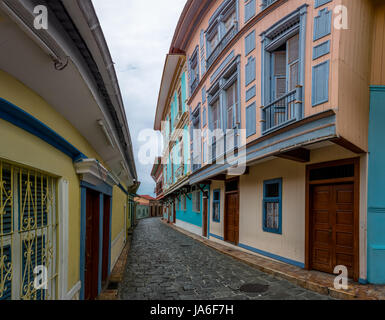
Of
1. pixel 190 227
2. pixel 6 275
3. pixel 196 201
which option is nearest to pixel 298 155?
pixel 6 275

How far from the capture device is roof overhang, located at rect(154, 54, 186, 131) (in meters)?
16.4

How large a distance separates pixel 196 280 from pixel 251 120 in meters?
4.67

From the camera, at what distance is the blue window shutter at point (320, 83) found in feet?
16.8

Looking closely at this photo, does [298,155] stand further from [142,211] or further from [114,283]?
Answer: [142,211]

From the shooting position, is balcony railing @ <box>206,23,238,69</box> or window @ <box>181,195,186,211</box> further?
window @ <box>181,195,186,211</box>

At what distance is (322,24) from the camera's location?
5.36 meters

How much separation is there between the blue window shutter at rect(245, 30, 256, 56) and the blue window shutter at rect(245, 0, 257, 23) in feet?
1.88

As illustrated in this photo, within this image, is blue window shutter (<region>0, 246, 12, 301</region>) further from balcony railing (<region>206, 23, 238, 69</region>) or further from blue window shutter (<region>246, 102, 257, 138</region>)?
balcony railing (<region>206, 23, 238, 69</region>)

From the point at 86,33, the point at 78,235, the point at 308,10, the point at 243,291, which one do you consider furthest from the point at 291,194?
the point at 86,33

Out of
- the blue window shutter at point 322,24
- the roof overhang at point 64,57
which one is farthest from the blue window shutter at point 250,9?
the roof overhang at point 64,57

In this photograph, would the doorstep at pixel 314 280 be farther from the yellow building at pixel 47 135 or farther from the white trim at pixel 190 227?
the white trim at pixel 190 227

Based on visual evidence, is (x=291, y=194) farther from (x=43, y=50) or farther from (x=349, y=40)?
(x=43, y=50)

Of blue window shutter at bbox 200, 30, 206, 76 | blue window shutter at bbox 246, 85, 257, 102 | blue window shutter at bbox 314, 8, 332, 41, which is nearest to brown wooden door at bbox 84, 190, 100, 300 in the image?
blue window shutter at bbox 246, 85, 257, 102

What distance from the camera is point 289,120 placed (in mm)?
6051
